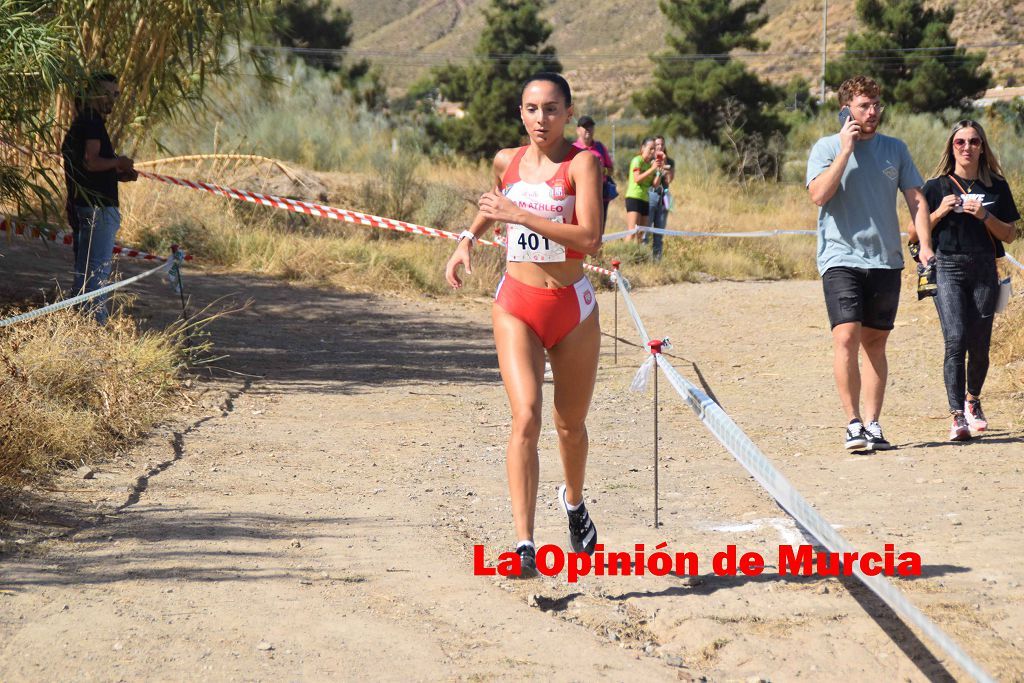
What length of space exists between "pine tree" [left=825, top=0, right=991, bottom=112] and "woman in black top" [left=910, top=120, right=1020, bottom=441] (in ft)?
94.9

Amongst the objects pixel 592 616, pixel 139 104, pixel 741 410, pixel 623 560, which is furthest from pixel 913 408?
pixel 139 104

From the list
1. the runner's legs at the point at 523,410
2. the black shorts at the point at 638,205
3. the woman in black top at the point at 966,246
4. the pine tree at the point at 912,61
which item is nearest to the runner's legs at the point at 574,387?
the runner's legs at the point at 523,410

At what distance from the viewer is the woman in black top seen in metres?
7.07

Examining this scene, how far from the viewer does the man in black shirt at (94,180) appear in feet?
28.9

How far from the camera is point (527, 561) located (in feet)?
15.3

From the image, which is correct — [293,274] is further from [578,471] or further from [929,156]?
[929,156]

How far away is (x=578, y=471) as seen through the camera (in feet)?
16.2

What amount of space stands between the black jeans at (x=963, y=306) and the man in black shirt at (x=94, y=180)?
17.7 ft

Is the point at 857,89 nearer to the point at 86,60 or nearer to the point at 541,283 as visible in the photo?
the point at 541,283

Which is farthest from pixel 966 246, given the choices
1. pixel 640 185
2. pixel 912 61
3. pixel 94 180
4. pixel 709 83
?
pixel 912 61

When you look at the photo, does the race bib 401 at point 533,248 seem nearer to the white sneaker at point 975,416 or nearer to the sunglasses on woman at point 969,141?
the sunglasses on woman at point 969,141

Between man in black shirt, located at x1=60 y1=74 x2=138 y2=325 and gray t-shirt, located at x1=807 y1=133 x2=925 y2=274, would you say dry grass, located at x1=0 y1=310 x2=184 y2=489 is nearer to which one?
man in black shirt, located at x1=60 y1=74 x2=138 y2=325

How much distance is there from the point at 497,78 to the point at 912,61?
40.3 feet

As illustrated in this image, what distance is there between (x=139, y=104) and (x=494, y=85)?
28260mm
